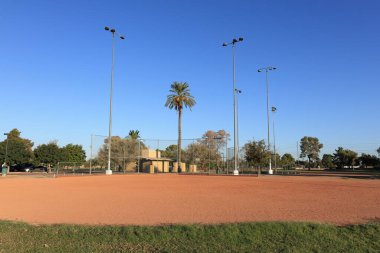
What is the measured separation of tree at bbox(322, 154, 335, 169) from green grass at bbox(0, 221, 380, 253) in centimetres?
11291

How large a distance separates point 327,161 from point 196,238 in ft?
386

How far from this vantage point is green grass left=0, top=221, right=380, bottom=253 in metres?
7.32

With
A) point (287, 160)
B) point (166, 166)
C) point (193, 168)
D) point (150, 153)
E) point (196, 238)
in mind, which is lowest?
point (196, 238)

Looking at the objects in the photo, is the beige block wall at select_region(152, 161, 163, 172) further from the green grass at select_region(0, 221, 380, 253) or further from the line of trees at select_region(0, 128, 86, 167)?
the green grass at select_region(0, 221, 380, 253)

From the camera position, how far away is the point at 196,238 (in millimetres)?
7992

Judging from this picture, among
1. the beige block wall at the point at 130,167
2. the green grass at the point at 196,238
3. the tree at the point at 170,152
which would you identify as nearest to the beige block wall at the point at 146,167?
the beige block wall at the point at 130,167

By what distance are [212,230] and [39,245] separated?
12.3ft

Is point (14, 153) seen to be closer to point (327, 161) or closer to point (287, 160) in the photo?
point (287, 160)

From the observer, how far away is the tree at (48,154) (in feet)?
222

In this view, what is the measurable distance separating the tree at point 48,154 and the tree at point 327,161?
268 feet

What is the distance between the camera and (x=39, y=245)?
25.2ft

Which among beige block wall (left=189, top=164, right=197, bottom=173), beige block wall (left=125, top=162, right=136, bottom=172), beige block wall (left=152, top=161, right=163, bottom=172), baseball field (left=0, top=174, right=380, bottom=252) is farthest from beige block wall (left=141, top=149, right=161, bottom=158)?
baseball field (left=0, top=174, right=380, bottom=252)

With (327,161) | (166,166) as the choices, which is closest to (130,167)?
(166,166)

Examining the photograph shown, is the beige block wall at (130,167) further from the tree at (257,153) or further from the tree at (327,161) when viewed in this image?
the tree at (327,161)
